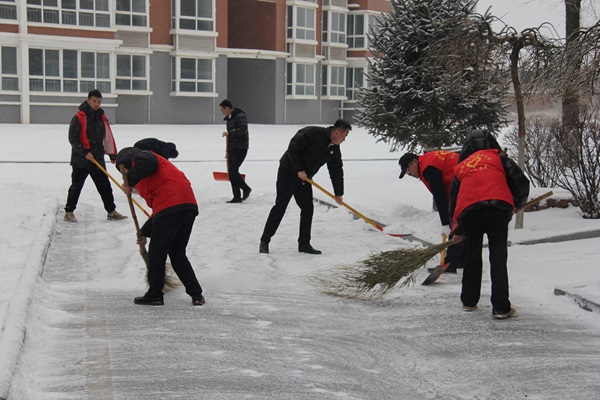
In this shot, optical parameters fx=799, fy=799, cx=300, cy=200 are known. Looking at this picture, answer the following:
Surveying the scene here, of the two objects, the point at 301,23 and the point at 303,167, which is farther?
the point at 301,23

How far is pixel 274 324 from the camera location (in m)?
6.32

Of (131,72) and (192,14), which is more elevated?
(192,14)

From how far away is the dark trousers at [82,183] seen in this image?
1112 cm

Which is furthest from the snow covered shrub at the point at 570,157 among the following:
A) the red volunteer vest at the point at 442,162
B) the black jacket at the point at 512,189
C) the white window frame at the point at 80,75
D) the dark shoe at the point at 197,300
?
the white window frame at the point at 80,75

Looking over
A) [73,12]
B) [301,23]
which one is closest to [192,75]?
[73,12]

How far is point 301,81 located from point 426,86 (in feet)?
108

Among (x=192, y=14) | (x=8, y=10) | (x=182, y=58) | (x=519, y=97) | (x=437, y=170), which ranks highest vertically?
(x=192, y=14)

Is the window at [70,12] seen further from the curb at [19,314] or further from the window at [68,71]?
the curb at [19,314]

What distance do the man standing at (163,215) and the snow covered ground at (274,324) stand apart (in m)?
0.19

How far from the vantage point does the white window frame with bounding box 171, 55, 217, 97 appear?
3922cm

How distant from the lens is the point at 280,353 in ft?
18.1

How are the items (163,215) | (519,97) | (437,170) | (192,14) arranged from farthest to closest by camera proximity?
(192,14) → (519,97) → (437,170) → (163,215)

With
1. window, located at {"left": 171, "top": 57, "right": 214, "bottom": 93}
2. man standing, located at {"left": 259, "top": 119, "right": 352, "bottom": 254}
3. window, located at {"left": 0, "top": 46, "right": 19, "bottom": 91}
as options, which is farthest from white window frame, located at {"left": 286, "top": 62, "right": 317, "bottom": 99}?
man standing, located at {"left": 259, "top": 119, "right": 352, "bottom": 254}

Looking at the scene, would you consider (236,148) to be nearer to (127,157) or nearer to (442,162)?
(442,162)
